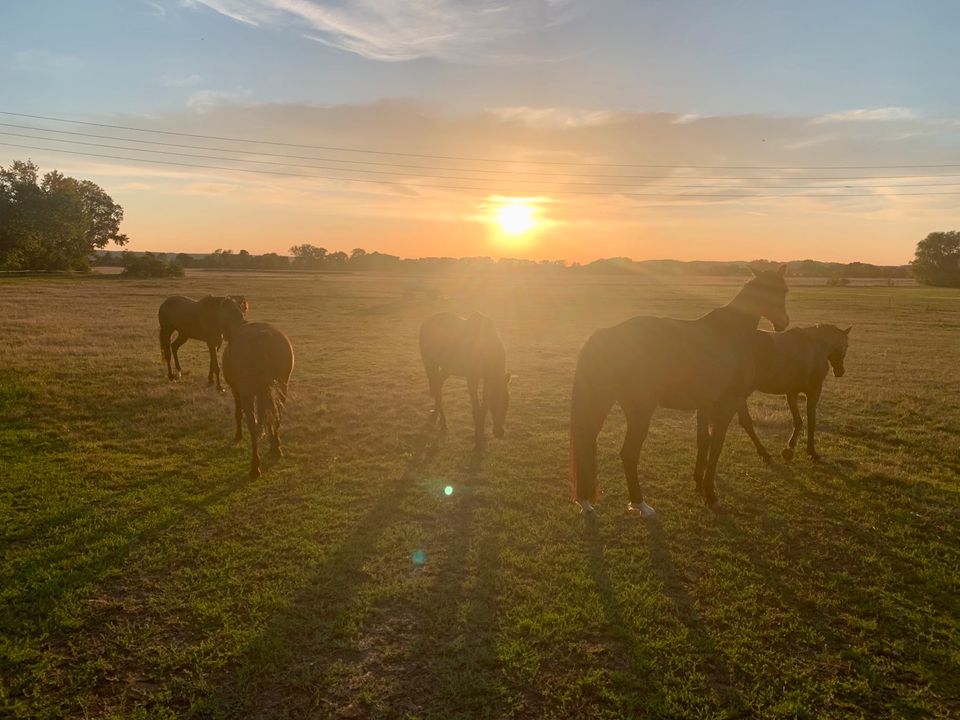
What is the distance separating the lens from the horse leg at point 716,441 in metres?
7.04

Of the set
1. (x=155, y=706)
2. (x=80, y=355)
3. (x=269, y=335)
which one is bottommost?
(x=155, y=706)

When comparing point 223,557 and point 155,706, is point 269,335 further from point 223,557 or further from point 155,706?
point 155,706

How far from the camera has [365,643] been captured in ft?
14.5

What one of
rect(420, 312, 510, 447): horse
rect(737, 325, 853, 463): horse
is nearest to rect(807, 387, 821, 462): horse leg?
rect(737, 325, 853, 463): horse

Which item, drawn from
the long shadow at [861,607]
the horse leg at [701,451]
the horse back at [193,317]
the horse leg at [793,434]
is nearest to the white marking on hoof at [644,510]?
the long shadow at [861,607]

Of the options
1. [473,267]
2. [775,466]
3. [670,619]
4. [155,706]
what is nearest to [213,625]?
[155,706]

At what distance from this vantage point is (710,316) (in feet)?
24.6

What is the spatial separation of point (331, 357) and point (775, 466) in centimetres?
1337

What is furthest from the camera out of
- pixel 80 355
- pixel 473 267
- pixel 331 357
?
pixel 473 267

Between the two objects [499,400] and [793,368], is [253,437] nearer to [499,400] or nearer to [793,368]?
[499,400]

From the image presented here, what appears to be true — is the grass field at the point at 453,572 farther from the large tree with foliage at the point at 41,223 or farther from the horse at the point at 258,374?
the large tree with foliage at the point at 41,223

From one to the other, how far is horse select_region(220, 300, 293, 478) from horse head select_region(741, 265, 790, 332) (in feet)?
22.8

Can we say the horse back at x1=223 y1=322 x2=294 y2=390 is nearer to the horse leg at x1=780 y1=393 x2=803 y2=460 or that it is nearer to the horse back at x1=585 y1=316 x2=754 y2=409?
the horse back at x1=585 y1=316 x2=754 y2=409

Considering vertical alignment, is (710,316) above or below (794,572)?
above
